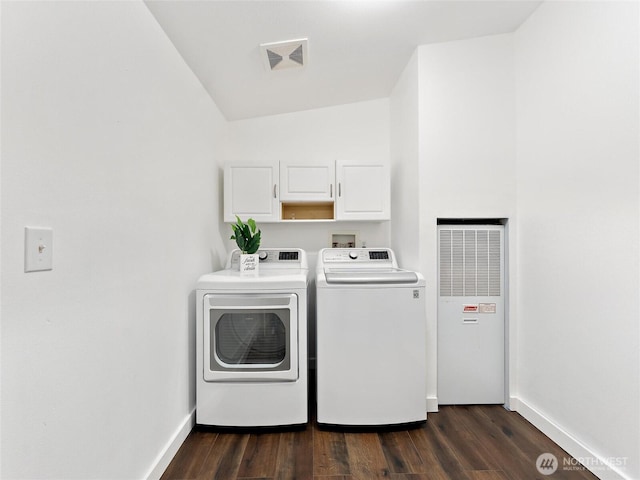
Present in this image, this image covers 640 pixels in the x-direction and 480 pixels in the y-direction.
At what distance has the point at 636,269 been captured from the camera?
1384 millimetres

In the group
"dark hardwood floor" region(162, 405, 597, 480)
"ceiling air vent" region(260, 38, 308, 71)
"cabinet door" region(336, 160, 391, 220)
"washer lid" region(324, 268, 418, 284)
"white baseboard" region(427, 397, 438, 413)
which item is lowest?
"dark hardwood floor" region(162, 405, 597, 480)

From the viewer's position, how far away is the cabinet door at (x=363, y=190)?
2533 millimetres

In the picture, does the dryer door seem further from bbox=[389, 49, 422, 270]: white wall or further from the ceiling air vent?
the ceiling air vent

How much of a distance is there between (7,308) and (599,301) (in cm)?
226

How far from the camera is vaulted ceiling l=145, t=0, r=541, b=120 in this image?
1.62 metres

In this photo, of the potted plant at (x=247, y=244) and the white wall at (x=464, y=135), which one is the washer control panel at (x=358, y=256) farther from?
the potted plant at (x=247, y=244)

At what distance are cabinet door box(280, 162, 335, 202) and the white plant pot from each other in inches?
25.1

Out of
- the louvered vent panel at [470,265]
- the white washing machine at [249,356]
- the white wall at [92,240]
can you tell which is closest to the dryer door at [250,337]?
the white washing machine at [249,356]

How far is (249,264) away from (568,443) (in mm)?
2055

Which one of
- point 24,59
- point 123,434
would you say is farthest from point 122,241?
point 123,434

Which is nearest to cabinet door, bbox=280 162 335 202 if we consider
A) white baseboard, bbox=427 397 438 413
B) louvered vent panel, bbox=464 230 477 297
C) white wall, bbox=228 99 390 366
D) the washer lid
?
white wall, bbox=228 99 390 366

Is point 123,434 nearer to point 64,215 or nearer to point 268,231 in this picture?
point 64,215

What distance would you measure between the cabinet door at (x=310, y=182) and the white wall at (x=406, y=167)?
0.57 meters

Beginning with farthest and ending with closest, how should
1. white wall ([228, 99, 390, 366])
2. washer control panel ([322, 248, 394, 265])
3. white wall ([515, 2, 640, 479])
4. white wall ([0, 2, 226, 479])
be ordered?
1. white wall ([228, 99, 390, 366])
2. washer control panel ([322, 248, 394, 265])
3. white wall ([515, 2, 640, 479])
4. white wall ([0, 2, 226, 479])
